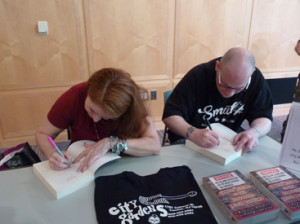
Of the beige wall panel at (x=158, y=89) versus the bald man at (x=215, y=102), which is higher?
the bald man at (x=215, y=102)

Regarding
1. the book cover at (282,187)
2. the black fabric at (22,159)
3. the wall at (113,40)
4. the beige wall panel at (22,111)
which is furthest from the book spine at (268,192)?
the beige wall panel at (22,111)

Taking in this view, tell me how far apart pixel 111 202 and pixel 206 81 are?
95 centimetres

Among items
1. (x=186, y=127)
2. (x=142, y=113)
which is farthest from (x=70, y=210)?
(x=186, y=127)

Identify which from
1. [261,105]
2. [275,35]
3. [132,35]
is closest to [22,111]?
[132,35]

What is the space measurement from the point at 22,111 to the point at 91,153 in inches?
68.9

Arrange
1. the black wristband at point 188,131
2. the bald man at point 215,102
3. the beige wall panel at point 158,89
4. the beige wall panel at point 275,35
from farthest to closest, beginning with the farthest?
the beige wall panel at point 275,35, the beige wall panel at point 158,89, the bald man at point 215,102, the black wristband at point 188,131

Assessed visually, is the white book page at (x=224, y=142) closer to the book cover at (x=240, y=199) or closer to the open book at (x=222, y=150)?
the open book at (x=222, y=150)

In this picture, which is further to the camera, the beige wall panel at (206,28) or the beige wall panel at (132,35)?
the beige wall panel at (206,28)

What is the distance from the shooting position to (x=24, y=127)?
102 inches

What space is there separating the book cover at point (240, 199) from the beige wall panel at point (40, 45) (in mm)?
1936

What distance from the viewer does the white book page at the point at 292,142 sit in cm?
101

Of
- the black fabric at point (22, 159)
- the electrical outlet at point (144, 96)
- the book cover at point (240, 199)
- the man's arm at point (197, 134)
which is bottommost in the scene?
the black fabric at point (22, 159)

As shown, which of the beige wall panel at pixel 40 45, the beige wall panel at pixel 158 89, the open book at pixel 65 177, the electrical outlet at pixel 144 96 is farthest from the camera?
the beige wall panel at pixel 158 89

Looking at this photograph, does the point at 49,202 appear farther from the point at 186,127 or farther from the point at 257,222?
the point at 186,127
